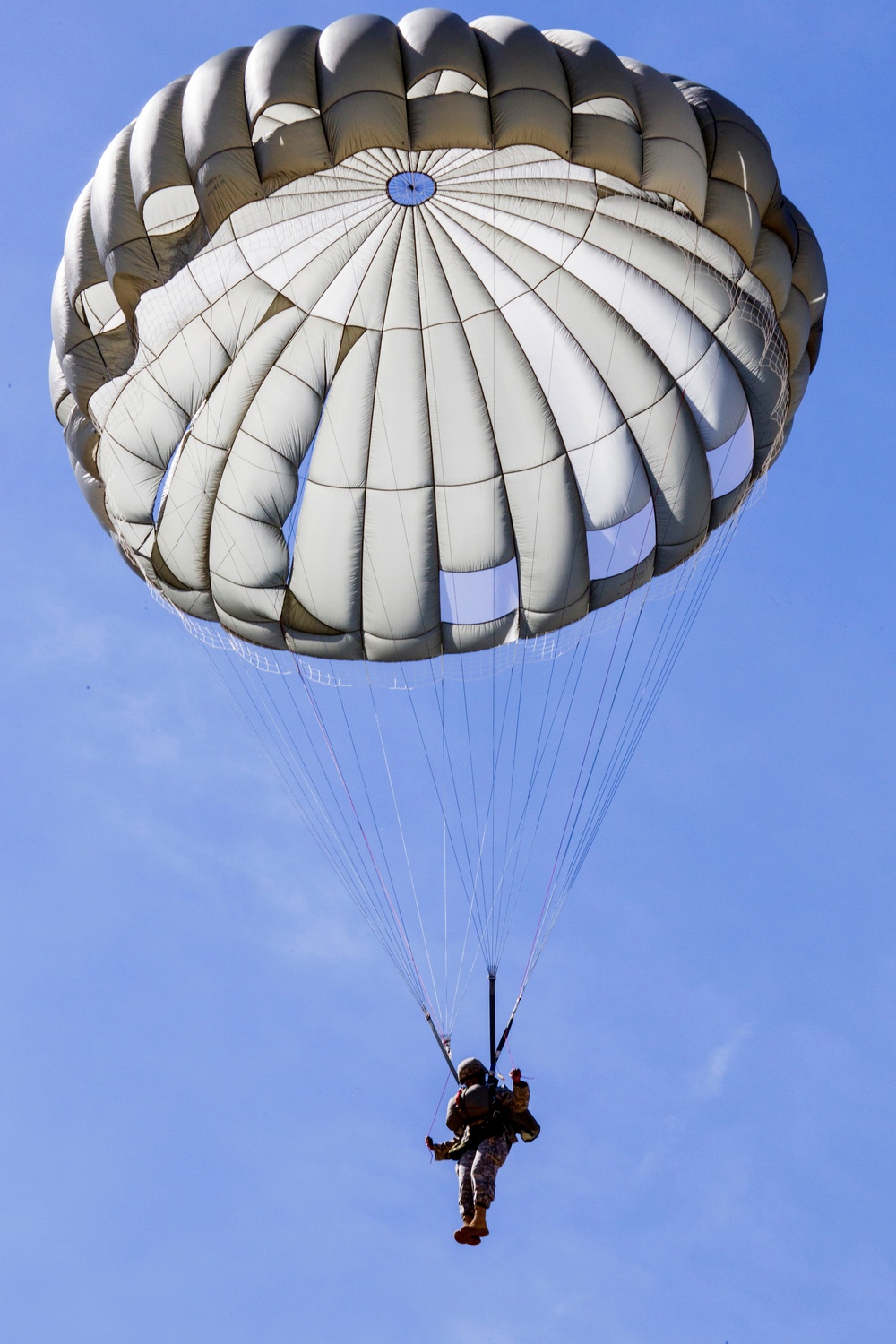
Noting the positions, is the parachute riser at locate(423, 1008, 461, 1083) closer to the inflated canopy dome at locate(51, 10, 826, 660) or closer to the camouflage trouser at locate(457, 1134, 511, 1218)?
the camouflage trouser at locate(457, 1134, 511, 1218)

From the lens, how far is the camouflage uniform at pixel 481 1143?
11.4 m

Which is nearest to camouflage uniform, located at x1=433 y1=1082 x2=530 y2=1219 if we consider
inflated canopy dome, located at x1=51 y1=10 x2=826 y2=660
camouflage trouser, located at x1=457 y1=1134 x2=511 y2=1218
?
camouflage trouser, located at x1=457 y1=1134 x2=511 y2=1218

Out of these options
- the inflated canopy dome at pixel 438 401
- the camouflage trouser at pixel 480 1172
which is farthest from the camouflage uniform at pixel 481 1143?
the inflated canopy dome at pixel 438 401

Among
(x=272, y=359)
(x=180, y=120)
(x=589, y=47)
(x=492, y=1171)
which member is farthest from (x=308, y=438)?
(x=492, y=1171)

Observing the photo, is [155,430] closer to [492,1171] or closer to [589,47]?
[589,47]

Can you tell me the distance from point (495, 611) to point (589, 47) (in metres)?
4.37

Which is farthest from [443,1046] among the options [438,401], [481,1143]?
[438,401]

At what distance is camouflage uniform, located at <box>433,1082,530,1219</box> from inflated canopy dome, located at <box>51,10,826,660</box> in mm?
3746

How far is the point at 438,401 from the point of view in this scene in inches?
522

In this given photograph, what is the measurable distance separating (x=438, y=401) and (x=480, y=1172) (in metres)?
5.97

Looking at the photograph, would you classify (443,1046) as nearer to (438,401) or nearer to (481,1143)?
(481,1143)

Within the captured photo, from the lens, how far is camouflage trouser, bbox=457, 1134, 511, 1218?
37.1ft

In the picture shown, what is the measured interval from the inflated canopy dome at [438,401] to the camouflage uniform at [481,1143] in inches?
147

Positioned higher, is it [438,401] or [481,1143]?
[438,401]
